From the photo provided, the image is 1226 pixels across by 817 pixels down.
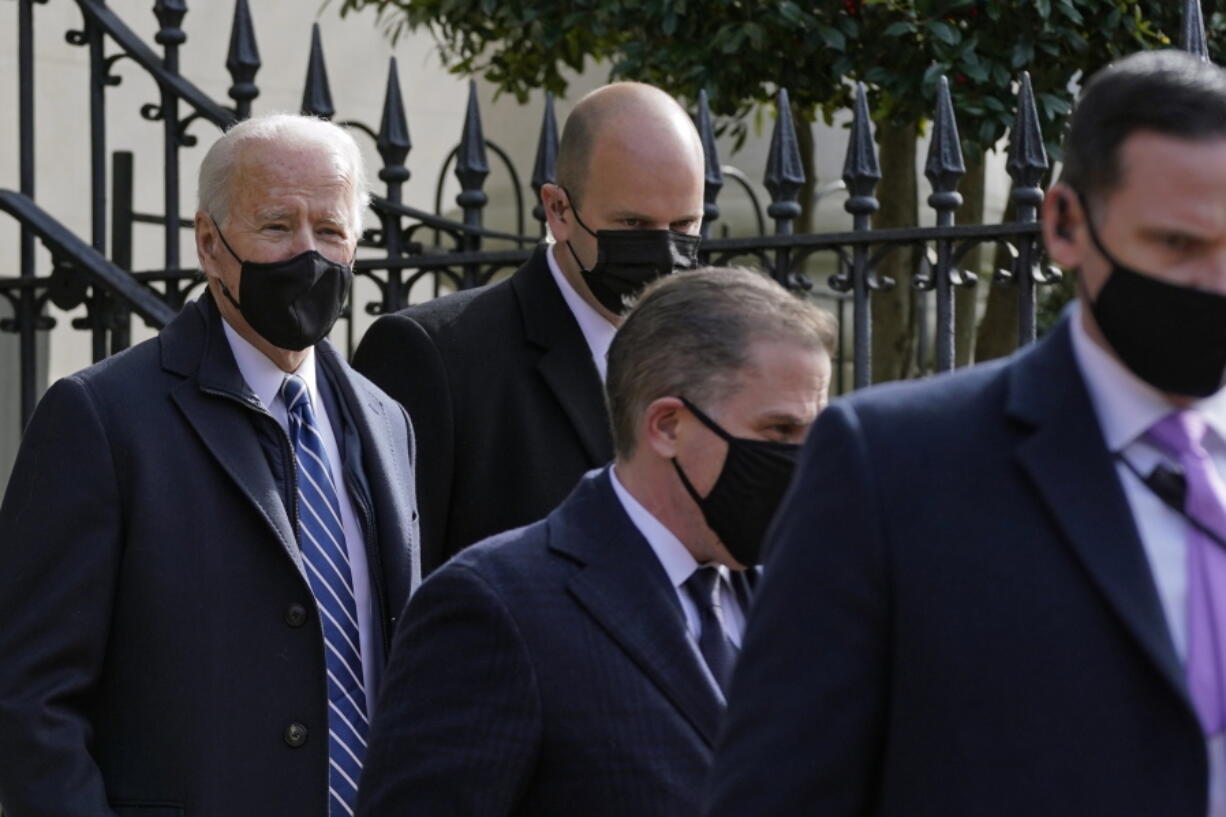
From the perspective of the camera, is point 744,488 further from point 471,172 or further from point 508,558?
point 471,172

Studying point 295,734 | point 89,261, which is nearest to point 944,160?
point 89,261

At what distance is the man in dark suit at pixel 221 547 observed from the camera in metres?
3.42

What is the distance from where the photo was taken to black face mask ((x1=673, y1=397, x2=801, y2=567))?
2.84 metres

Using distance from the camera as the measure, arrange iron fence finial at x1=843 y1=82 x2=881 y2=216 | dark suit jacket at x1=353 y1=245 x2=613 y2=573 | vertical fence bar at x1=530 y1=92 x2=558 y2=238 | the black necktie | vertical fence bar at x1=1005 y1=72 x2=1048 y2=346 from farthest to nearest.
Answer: vertical fence bar at x1=530 y1=92 x2=558 y2=238, iron fence finial at x1=843 y1=82 x2=881 y2=216, vertical fence bar at x1=1005 y1=72 x2=1048 y2=346, dark suit jacket at x1=353 y1=245 x2=613 y2=573, the black necktie

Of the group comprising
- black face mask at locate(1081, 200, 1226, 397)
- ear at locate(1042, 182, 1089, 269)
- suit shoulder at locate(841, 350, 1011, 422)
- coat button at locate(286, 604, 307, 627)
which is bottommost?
coat button at locate(286, 604, 307, 627)

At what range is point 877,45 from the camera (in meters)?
6.19

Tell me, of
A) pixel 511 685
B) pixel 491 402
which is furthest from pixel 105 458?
pixel 511 685

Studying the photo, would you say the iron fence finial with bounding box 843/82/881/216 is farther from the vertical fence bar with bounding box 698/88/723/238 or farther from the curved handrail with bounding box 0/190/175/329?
the curved handrail with bounding box 0/190/175/329


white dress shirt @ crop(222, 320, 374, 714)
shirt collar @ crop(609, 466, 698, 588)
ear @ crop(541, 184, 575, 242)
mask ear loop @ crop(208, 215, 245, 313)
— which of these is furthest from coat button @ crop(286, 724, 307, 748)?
ear @ crop(541, 184, 575, 242)

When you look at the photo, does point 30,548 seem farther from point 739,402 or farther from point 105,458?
point 739,402

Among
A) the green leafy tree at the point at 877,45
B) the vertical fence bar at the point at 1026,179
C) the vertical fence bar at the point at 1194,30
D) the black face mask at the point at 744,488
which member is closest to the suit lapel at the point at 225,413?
the black face mask at the point at 744,488

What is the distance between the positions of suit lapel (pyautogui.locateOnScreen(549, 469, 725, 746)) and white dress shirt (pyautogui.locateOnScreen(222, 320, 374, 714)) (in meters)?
0.90

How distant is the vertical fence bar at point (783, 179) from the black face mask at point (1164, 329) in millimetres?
3072

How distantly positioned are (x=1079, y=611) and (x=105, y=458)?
1822 mm
